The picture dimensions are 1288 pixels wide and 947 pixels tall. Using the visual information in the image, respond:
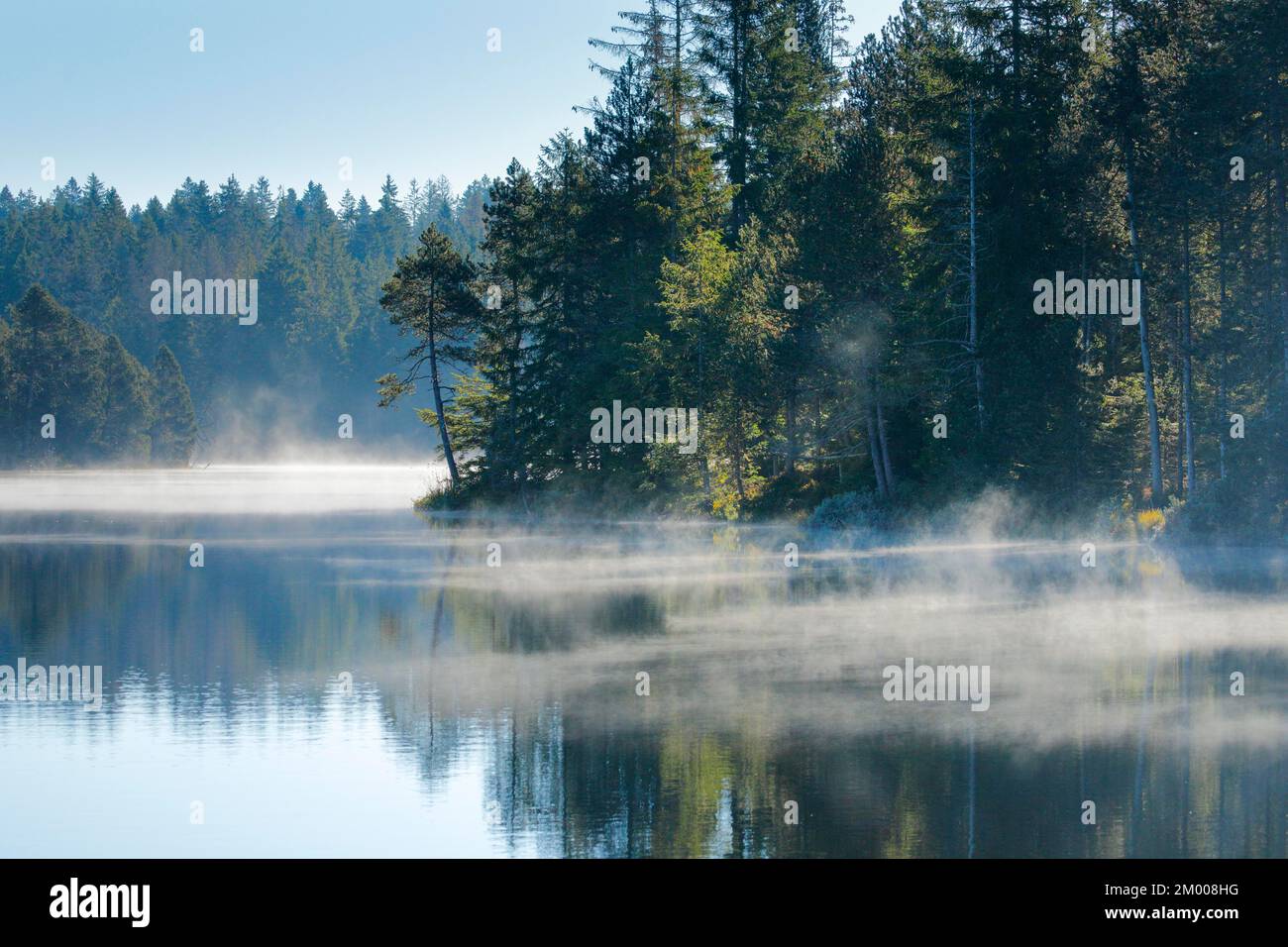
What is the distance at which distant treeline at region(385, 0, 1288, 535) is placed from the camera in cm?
4134

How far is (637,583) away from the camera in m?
31.4

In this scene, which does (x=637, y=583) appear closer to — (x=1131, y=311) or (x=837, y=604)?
(x=837, y=604)

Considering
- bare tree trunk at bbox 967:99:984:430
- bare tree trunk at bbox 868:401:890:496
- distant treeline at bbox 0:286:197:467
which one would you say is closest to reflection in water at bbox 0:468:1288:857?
bare tree trunk at bbox 967:99:984:430

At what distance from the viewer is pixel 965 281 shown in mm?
A: 46156

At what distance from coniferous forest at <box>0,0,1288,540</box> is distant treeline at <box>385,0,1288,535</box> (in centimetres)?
11

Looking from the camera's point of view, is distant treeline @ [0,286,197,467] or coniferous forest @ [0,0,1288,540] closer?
coniferous forest @ [0,0,1288,540]

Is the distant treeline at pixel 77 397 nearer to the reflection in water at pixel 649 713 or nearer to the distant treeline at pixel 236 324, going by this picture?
the distant treeline at pixel 236 324

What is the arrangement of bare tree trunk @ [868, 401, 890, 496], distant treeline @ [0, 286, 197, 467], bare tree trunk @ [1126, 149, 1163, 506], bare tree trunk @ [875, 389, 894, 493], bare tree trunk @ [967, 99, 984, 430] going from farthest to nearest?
distant treeline @ [0, 286, 197, 467] < bare tree trunk @ [868, 401, 890, 496] < bare tree trunk @ [875, 389, 894, 493] < bare tree trunk @ [967, 99, 984, 430] < bare tree trunk @ [1126, 149, 1163, 506]

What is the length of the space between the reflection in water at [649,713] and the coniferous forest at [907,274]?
10128 mm

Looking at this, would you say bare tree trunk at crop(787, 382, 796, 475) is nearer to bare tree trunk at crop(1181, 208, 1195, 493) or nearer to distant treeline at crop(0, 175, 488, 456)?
bare tree trunk at crop(1181, 208, 1195, 493)

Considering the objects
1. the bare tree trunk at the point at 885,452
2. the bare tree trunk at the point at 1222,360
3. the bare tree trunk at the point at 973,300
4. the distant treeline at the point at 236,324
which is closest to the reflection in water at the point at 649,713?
the bare tree trunk at the point at 1222,360
